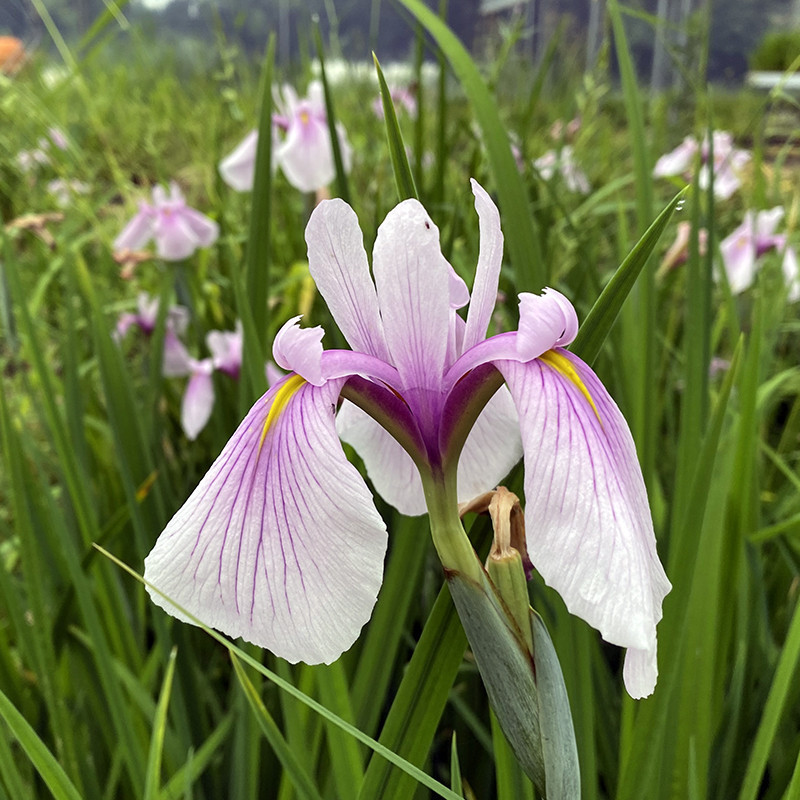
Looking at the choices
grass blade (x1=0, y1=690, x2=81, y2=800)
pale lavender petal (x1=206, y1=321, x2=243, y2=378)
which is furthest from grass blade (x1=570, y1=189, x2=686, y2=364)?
pale lavender petal (x1=206, y1=321, x2=243, y2=378)

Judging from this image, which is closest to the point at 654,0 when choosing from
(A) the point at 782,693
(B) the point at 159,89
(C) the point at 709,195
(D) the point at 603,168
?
(D) the point at 603,168

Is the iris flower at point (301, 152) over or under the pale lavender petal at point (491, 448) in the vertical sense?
over

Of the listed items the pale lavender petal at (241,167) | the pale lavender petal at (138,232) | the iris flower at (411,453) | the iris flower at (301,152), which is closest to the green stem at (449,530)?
the iris flower at (411,453)

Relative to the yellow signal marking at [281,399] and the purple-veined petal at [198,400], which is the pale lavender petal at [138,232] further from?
the yellow signal marking at [281,399]

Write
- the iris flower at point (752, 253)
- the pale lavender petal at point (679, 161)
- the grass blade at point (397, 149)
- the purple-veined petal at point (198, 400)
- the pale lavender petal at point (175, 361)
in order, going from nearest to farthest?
the grass blade at point (397, 149), the purple-veined petal at point (198, 400), the pale lavender petal at point (175, 361), the iris flower at point (752, 253), the pale lavender petal at point (679, 161)

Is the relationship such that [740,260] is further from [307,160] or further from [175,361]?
[175,361]

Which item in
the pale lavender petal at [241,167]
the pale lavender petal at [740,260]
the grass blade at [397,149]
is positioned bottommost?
the pale lavender petal at [740,260]

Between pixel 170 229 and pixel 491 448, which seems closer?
pixel 491 448

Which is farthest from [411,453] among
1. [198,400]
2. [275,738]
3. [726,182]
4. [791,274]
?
[726,182]
